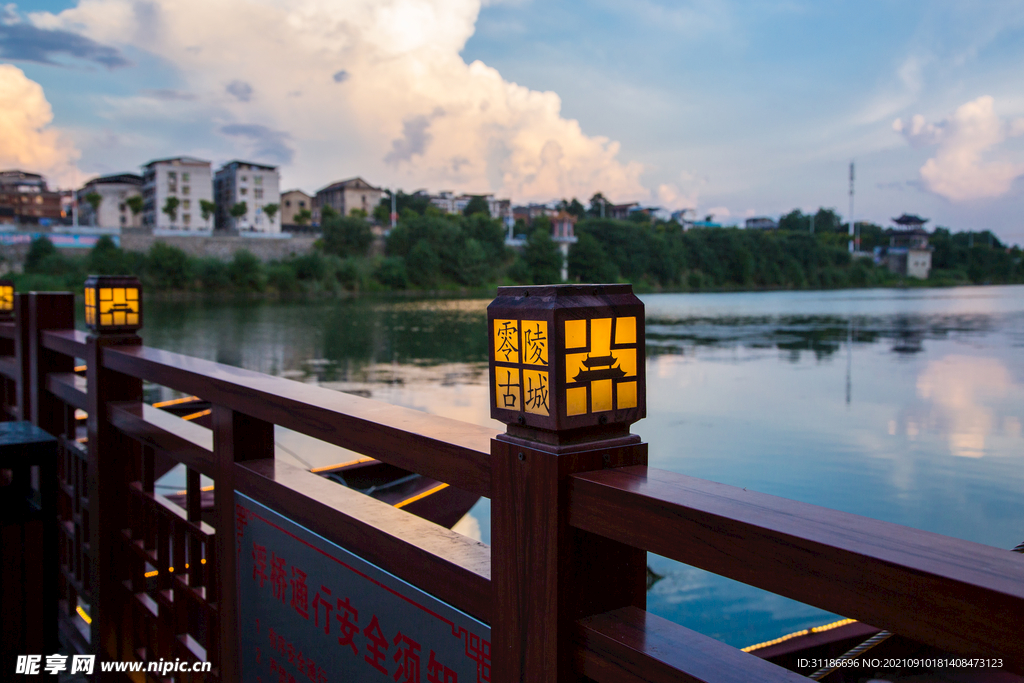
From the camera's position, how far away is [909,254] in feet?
202

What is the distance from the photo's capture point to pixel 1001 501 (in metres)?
6.63

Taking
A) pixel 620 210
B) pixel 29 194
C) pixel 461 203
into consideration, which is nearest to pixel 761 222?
pixel 620 210

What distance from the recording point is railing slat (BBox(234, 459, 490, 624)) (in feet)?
2.52

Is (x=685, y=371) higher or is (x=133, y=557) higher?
(x=133, y=557)

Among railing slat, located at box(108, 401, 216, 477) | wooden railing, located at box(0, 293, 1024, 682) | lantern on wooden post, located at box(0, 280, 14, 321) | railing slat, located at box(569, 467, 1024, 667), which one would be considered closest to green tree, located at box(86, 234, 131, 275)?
lantern on wooden post, located at box(0, 280, 14, 321)

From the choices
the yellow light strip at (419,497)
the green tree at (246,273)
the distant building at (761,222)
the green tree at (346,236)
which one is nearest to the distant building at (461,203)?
the distant building at (761,222)

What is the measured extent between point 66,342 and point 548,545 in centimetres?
182

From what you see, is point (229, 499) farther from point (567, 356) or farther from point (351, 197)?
point (351, 197)

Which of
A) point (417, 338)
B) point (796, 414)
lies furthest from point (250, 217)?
point (796, 414)

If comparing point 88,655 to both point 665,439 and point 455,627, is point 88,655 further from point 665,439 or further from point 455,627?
point 665,439

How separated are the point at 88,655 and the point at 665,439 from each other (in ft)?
24.5

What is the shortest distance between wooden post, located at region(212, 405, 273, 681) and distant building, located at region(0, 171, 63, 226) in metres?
66.4

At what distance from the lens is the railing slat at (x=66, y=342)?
190 cm

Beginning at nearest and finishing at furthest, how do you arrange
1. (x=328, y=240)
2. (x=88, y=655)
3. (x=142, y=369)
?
(x=142, y=369), (x=88, y=655), (x=328, y=240)
